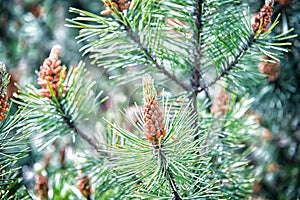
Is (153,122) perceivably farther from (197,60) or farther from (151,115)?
(197,60)

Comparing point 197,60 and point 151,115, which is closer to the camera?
point 151,115

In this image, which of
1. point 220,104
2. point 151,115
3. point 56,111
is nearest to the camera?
point 151,115

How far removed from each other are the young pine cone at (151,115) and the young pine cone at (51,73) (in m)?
0.12

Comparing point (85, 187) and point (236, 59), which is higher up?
point (236, 59)

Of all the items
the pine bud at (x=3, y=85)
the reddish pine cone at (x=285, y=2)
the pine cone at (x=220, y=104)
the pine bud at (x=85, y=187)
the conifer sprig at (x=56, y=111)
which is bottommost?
the pine bud at (x=85, y=187)

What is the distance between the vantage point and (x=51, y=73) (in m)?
0.44

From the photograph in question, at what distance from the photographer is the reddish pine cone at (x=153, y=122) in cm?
35

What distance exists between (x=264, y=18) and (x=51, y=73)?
0.67ft

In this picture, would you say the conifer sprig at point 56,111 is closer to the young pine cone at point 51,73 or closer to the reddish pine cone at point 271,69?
the young pine cone at point 51,73

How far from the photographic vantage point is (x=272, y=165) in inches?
30.2

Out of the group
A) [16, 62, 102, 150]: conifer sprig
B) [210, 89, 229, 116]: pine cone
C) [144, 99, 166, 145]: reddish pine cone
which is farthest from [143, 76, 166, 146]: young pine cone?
[210, 89, 229, 116]: pine cone

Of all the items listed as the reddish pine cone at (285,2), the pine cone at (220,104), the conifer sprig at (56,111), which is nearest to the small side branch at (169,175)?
the conifer sprig at (56,111)

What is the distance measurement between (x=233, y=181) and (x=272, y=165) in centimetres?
32

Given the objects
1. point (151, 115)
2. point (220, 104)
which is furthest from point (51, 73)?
point (220, 104)
